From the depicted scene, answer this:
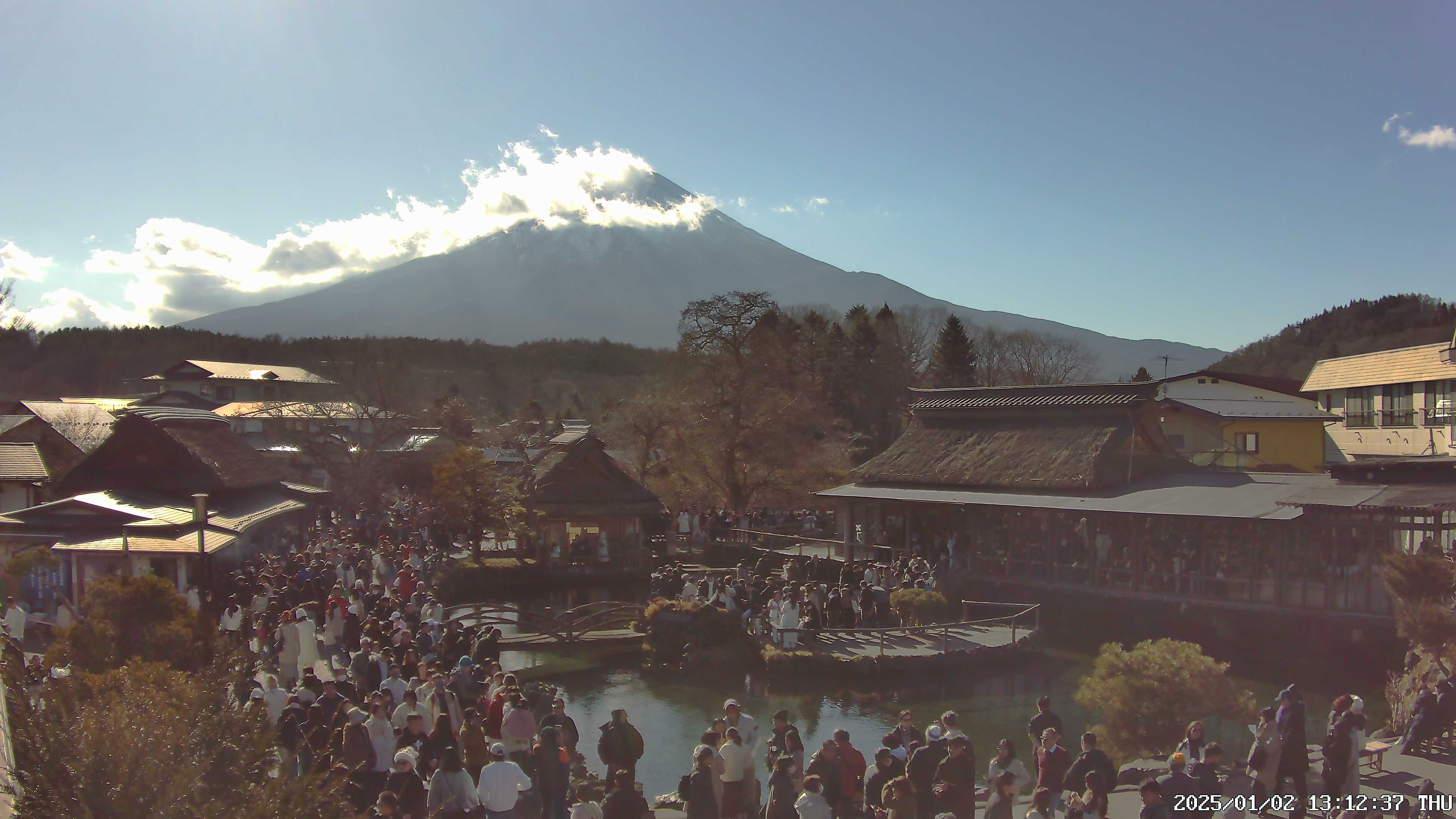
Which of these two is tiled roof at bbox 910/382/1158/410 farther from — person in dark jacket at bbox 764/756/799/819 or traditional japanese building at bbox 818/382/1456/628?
person in dark jacket at bbox 764/756/799/819

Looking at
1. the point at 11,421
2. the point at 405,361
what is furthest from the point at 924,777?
the point at 405,361

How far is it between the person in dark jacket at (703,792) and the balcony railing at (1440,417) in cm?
3387

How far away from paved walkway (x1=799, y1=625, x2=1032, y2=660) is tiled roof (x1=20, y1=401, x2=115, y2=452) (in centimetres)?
2751

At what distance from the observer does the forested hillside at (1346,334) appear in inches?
1971

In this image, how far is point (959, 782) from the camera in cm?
714

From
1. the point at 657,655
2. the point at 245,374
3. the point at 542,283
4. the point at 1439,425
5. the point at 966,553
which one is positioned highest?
the point at 542,283

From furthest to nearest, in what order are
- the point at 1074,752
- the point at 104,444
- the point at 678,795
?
the point at 104,444
the point at 1074,752
the point at 678,795

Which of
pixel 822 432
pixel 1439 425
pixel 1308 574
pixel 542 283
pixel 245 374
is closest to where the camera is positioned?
pixel 1308 574

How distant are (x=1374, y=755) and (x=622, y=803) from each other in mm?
7974

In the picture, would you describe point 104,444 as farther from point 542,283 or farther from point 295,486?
point 542,283

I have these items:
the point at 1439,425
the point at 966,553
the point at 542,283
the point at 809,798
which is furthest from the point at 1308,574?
the point at 542,283

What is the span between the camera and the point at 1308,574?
53.0 feet

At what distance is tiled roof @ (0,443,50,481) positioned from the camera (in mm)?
22031

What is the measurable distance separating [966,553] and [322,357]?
73351 mm
